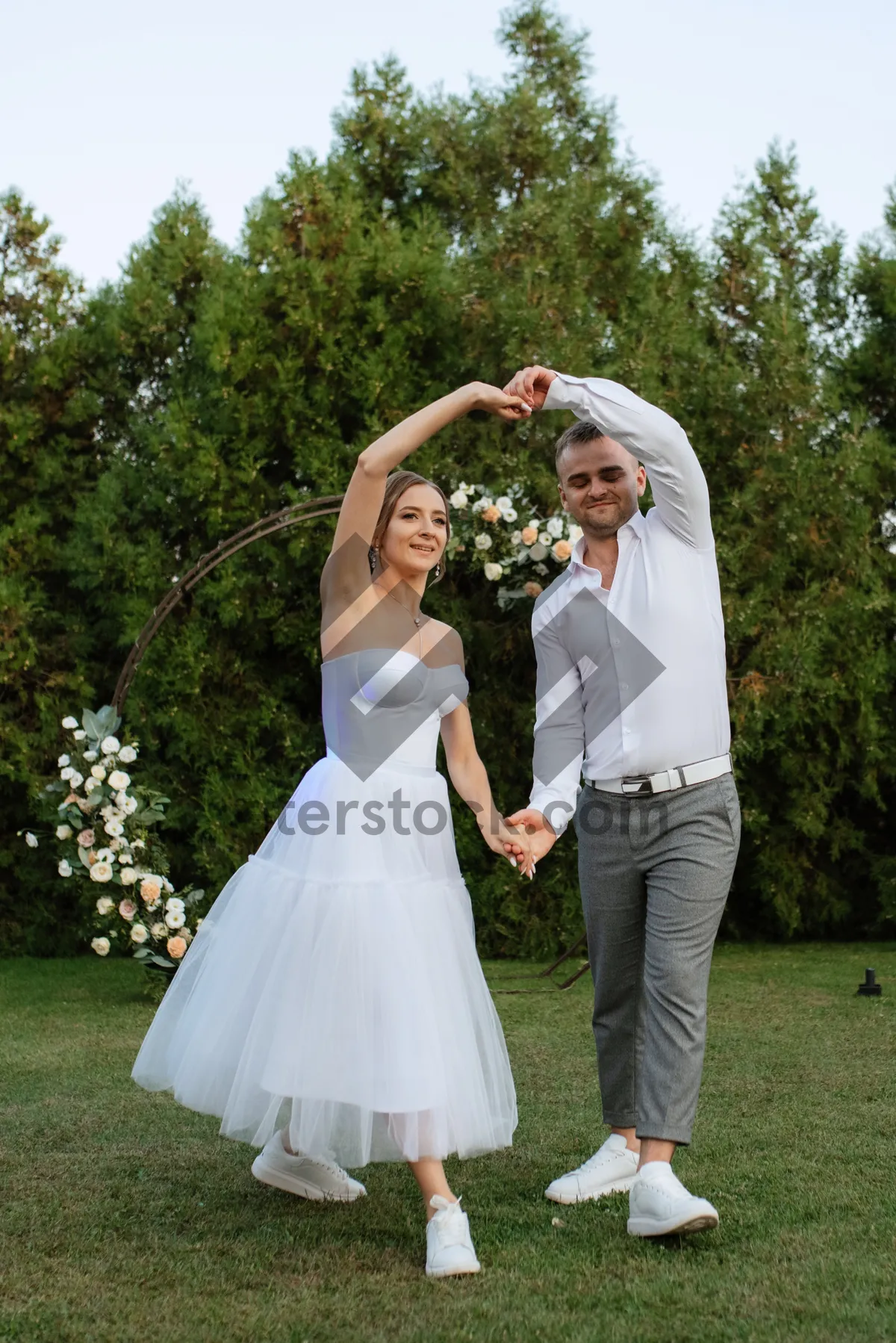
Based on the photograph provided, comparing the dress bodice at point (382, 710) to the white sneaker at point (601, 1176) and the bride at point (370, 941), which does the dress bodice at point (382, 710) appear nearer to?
the bride at point (370, 941)

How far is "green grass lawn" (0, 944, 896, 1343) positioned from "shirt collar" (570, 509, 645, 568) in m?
1.53

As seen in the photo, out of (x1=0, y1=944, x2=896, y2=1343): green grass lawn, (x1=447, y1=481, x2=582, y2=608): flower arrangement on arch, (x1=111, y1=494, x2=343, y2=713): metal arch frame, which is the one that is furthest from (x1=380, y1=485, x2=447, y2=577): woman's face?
(x1=447, y1=481, x2=582, y2=608): flower arrangement on arch

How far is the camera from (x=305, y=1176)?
313cm

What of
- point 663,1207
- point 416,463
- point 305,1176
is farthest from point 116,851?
point 663,1207

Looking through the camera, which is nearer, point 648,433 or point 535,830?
point 648,433

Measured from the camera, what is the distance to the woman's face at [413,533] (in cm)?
303

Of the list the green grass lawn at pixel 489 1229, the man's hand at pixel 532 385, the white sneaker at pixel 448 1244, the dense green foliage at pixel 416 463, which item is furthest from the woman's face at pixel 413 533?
the dense green foliage at pixel 416 463

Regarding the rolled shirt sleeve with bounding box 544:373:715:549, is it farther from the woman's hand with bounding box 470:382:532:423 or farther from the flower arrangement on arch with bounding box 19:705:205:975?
the flower arrangement on arch with bounding box 19:705:205:975

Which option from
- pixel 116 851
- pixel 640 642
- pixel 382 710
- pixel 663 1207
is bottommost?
pixel 663 1207

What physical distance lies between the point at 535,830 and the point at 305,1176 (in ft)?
3.37

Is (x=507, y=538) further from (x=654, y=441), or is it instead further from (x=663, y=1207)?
(x=663, y=1207)

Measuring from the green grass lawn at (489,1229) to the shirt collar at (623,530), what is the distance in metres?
1.53

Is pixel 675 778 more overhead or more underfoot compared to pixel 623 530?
more underfoot

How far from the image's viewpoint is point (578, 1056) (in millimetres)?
4676
